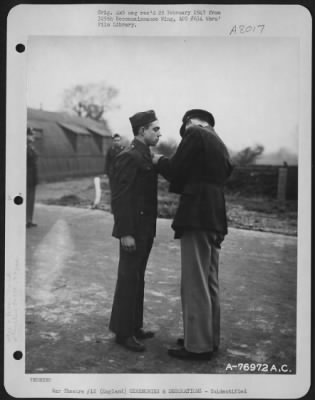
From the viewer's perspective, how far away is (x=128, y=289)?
1.98 metres

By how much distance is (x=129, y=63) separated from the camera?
2045 millimetres

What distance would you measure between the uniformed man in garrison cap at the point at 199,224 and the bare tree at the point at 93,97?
1.24 feet

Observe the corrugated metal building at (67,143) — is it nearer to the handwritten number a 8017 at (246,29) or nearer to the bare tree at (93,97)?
the bare tree at (93,97)

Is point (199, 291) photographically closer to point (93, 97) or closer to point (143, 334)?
point (143, 334)

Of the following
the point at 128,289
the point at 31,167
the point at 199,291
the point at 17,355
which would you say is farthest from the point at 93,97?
the point at 17,355

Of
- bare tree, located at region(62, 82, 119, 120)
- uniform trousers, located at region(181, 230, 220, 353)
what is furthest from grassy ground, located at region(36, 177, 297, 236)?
bare tree, located at region(62, 82, 119, 120)

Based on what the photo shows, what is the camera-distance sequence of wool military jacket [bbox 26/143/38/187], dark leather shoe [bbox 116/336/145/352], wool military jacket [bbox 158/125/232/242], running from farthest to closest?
wool military jacket [bbox 26/143/38/187] → dark leather shoe [bbox 116/336/145/352] → wool military jacket [bbox 158/125/232/242]

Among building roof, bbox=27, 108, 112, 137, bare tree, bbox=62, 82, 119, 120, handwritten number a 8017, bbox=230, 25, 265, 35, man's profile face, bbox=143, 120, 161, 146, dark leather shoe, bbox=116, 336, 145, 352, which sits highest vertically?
handwritten number a 8017, bbox=230, 25, 265, 35

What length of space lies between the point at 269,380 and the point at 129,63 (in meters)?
1.74

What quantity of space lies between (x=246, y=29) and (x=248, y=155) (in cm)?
63

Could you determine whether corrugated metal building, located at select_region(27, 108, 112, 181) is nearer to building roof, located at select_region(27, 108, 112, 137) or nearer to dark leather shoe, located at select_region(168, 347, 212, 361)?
building roof, located at select_region(27, 108, 112, 137)

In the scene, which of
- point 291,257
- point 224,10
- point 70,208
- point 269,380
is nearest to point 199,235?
point 291,257

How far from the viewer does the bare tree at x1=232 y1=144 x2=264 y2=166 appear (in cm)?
204

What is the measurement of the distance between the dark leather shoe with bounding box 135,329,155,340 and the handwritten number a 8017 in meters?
1.56
